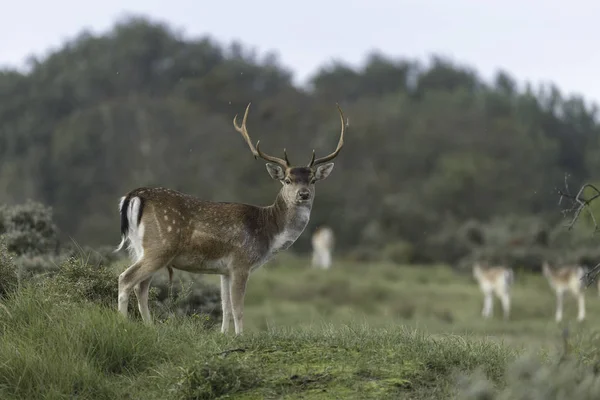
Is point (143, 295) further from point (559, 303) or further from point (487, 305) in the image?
point (559, 303)

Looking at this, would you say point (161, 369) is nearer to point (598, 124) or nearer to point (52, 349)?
point (52, 349)

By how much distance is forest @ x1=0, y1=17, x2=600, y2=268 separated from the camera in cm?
5497

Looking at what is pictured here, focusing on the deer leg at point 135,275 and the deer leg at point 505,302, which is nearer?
the deer leg at point 135,275

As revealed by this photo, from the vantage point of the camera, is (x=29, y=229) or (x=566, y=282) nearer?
(x=29, y=229)

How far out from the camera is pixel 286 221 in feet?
39.7

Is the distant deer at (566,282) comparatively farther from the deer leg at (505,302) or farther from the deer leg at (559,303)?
the deer leg at (505,302)

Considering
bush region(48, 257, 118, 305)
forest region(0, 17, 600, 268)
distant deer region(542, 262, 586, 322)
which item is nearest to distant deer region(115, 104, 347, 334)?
bush region(48, 257, 118, 305)

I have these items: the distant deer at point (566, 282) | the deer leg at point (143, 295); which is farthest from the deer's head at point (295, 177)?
the distant deer at point (566, 282)

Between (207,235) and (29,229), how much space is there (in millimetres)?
5698

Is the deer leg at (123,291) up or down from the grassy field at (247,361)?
up

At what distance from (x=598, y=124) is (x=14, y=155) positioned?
42638mm

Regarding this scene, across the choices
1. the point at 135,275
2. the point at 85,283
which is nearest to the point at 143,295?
the point at 135,275

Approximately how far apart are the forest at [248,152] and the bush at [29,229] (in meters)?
30.0

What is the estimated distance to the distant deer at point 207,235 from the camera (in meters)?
11.2
